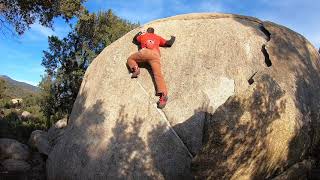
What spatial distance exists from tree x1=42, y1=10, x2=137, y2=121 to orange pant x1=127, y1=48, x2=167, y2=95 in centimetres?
1746

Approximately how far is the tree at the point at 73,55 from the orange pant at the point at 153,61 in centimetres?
1746

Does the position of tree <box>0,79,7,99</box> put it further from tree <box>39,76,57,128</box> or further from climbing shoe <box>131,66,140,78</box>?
climbing shoe <box>131,66,140,78</box>

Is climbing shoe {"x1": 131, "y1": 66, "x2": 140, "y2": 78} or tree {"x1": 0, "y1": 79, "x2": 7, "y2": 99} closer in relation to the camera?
climbing shoe {"x1": 131, "y1": 66, "x2": 140, "y2": 78}

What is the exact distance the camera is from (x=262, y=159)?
8484 mm

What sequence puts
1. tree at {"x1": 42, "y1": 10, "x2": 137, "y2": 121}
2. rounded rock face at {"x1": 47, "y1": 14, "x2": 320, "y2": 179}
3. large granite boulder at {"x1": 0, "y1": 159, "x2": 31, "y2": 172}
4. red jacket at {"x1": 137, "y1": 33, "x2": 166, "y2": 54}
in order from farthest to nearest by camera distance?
tree at {"x1": 42, "y1": 10, "x2": 137, "y2": 121}
large granite boulder at {"x1": 0, "y1": 159, "x2": 31, "y2": 172}
red jacket at {"x1": 137, "y1": 33, "x2": 166, "y2": 54}
rounded rock face at {"x1": 47, "y1": 14, "x2": 320, "y2": 179}

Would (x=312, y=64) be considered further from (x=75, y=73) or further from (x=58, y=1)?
(x=75, y=73)

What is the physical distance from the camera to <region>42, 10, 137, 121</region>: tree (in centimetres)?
2773

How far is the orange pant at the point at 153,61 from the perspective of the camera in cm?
950

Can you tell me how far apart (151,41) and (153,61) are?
63cm

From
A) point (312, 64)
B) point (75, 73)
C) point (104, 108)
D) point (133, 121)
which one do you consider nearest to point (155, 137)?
point (133, 121)

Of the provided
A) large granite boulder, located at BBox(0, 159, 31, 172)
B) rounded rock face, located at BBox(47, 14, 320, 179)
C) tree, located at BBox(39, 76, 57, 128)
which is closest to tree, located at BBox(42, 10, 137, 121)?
tree, located at BBox(39, 76, 57, 128)

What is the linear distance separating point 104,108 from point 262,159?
145 inches

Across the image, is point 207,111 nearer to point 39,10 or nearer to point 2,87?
point 39,10

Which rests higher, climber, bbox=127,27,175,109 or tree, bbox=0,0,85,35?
tree, bbox=0,0,85,35
